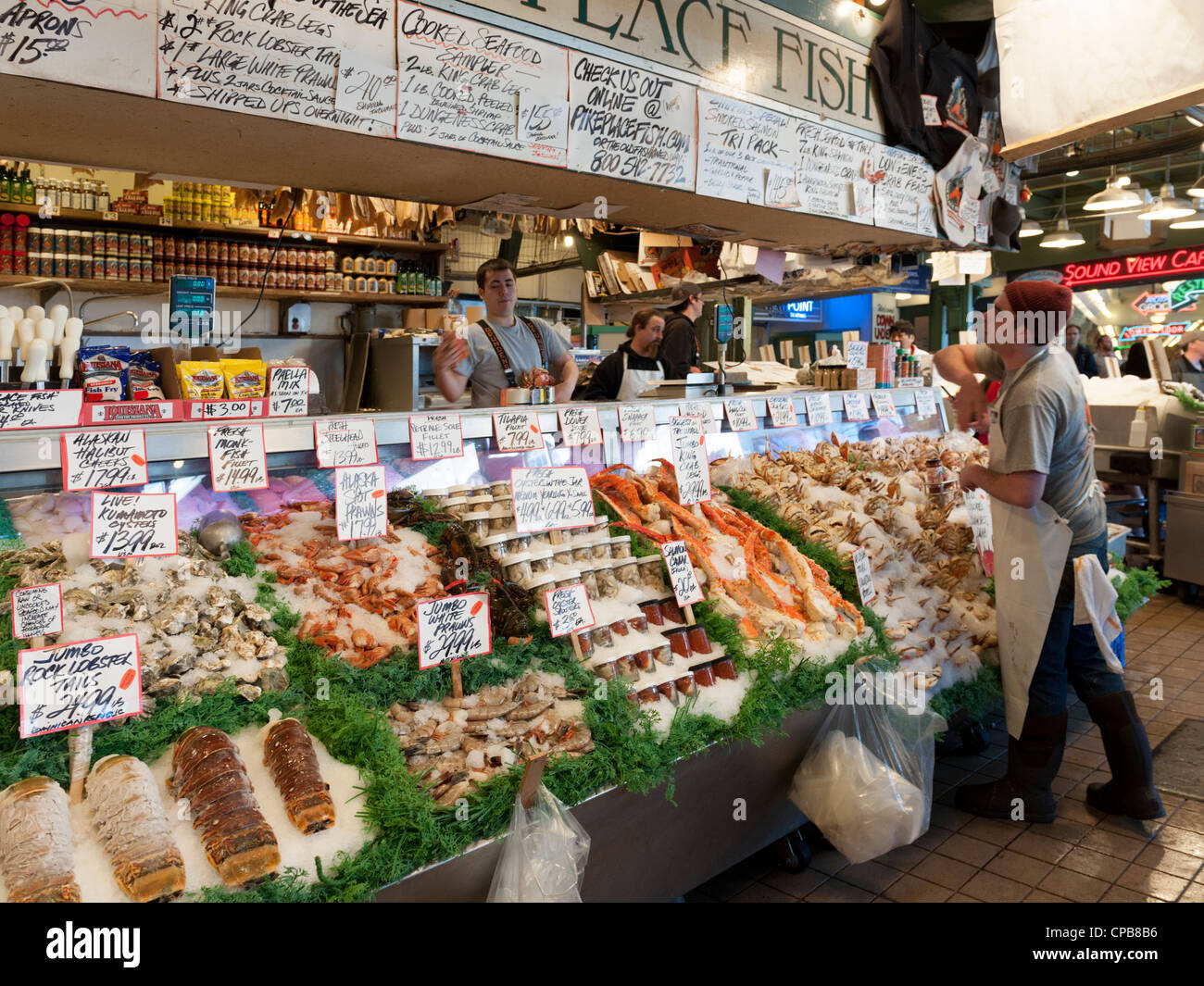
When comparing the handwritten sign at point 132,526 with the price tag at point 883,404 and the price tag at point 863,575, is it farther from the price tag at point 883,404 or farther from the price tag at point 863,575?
the price tag at point 883,404

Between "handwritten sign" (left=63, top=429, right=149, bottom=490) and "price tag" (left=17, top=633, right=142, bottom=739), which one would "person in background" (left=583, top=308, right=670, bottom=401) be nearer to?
"handwritten sign" (left=63, top=429, right=149, bottom=490)

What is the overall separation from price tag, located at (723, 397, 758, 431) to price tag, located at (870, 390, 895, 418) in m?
1.21

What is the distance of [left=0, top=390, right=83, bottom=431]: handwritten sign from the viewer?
219 cm

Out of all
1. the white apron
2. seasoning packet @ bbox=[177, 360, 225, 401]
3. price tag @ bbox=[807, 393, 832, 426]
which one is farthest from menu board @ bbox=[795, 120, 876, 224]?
seasoning packet @ bbox=[177, 360, 225, 401]

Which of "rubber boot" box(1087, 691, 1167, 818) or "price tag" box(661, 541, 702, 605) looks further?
"rubber boot" box(1087, 691, 1167, 818)

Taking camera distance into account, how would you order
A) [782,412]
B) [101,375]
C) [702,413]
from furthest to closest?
[782,412] → [702,413] → [101,375]

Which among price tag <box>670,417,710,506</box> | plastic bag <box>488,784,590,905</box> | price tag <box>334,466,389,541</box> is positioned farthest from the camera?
price tag <box>670,417,710,506</box>

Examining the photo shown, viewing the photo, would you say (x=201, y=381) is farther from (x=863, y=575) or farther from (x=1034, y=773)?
(x=1034, y=773)

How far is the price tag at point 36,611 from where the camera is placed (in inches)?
73.9

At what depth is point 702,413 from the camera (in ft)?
13.0

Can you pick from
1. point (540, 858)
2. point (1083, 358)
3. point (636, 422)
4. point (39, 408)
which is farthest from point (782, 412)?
point (1083, 358)

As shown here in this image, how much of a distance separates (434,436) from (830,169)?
2.58 meters

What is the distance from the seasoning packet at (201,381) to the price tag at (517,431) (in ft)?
3.19
